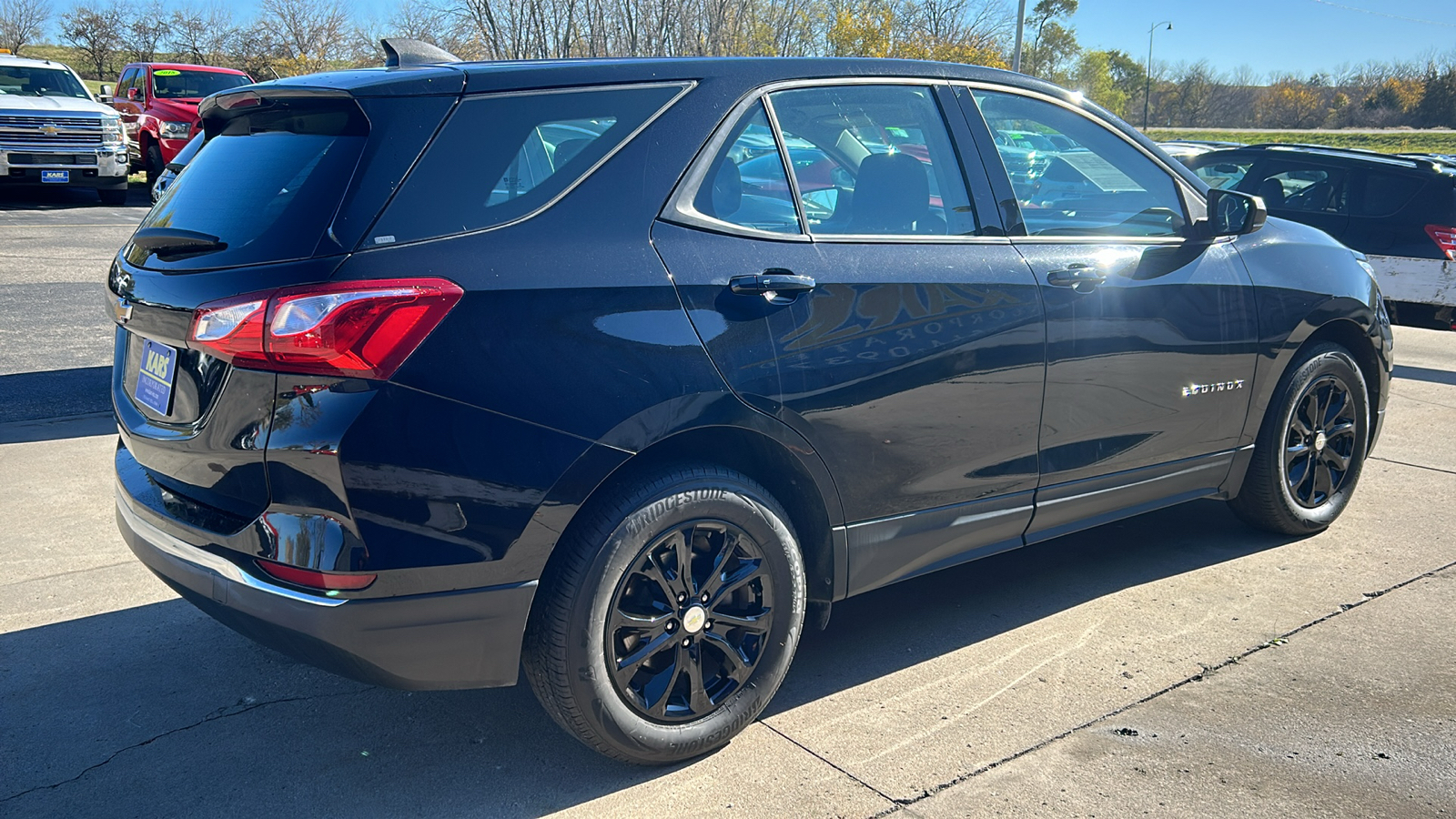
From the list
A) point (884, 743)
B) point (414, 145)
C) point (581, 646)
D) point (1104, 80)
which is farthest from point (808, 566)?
point (1104, 80)

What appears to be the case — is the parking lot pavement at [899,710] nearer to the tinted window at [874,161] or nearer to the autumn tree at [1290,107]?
the tinted window at [874,161]

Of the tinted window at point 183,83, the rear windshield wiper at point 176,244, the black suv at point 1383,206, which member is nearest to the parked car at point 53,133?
the tinted window at point 183,83

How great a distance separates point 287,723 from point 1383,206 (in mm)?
9223

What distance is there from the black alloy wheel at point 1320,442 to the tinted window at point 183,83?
19509 millimetres

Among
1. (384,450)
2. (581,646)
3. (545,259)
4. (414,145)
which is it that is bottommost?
(581,646)

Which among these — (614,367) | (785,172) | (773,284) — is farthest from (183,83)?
(614,367)

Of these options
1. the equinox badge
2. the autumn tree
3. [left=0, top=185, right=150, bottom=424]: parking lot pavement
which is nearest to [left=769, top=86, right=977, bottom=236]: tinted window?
the equinox badge

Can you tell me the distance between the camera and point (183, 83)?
66.5ft

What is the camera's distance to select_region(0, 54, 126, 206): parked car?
1603 cm

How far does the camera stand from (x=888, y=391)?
3158 mm

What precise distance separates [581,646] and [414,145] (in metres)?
1.19

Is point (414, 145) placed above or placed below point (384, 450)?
above

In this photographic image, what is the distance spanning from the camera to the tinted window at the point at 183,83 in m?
20.1

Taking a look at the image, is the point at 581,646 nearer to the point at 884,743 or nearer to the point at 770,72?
the point at 884,743
